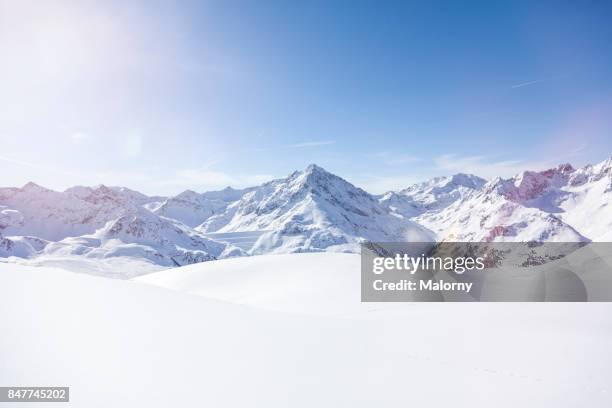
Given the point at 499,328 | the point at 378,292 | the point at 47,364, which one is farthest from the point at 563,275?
the point at 47,364

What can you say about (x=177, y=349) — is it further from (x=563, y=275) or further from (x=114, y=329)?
(x=563, y=275)

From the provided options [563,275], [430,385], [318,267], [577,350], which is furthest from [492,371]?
[318,267]

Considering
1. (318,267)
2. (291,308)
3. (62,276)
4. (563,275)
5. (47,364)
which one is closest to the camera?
(47,364)

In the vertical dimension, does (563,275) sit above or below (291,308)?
above

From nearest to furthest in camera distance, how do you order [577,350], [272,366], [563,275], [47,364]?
[47,364]
[272,366]
[577,350]
[563,275]

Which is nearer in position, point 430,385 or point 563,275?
point 430,385

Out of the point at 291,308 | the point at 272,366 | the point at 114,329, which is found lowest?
the point at 291,308
